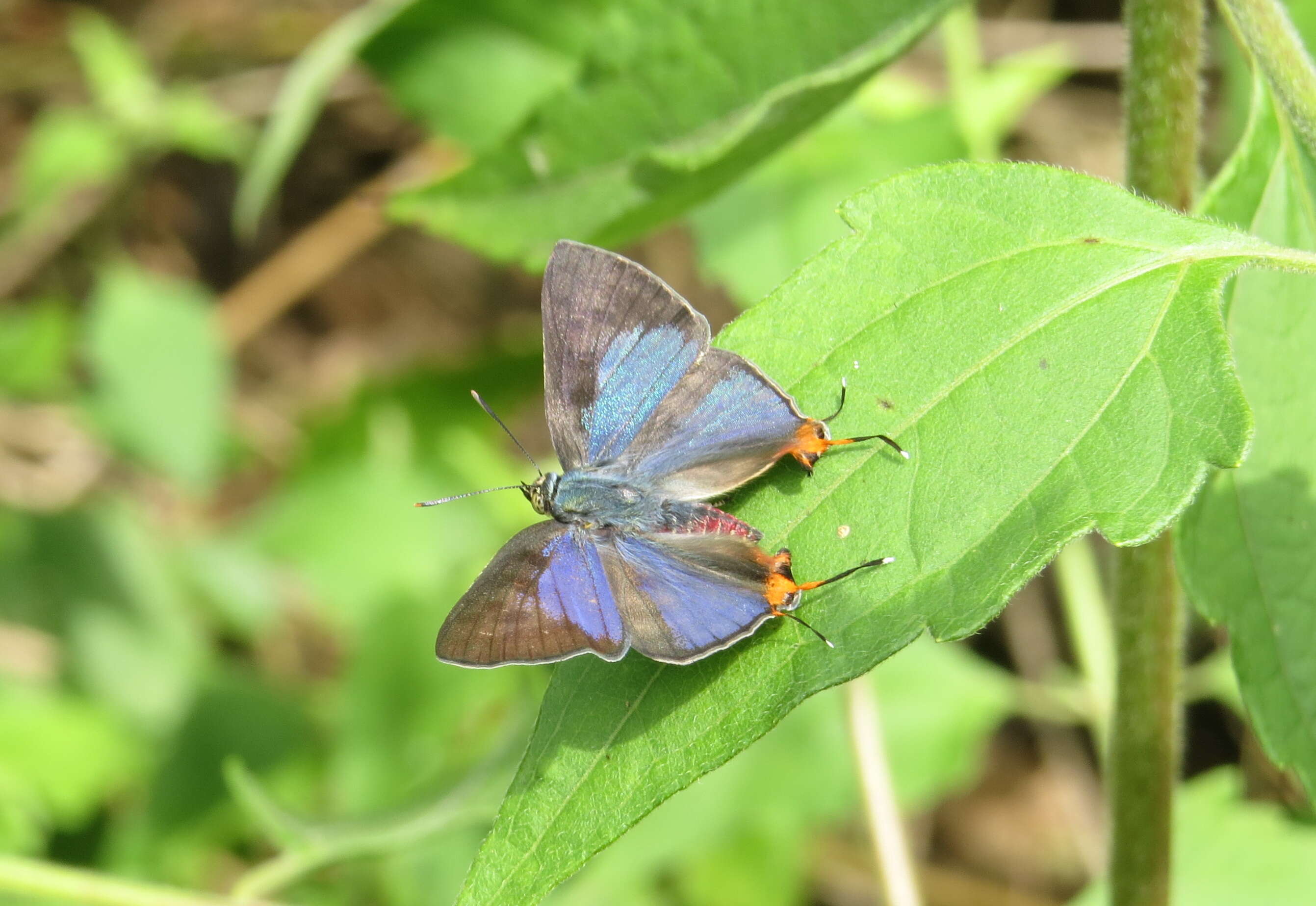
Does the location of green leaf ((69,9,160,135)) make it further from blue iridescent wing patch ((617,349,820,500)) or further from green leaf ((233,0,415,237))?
blue iridescent wing patch ((617,349,820,500))

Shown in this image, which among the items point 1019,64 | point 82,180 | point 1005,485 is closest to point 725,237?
point 1019,64

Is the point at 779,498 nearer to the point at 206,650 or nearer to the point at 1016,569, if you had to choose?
the point at 1016,569

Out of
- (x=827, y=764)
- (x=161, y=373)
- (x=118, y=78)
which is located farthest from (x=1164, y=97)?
(x=118, y=78)

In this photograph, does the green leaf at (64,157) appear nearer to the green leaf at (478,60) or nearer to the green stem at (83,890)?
the green leaf at (478,60)

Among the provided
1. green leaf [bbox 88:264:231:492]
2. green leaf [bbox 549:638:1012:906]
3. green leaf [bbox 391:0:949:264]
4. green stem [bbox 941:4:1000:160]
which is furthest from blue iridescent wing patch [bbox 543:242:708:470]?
green leaf [bbox 88:264:231:492]

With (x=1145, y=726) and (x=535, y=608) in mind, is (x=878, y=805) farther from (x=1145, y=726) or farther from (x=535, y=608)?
(x=535, y=608)

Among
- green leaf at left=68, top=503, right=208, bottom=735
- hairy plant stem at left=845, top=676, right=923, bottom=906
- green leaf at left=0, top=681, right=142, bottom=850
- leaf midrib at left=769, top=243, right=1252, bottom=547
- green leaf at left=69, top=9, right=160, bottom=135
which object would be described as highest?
leaf midrib at left=769, top=243, right=1252, bottom=547
